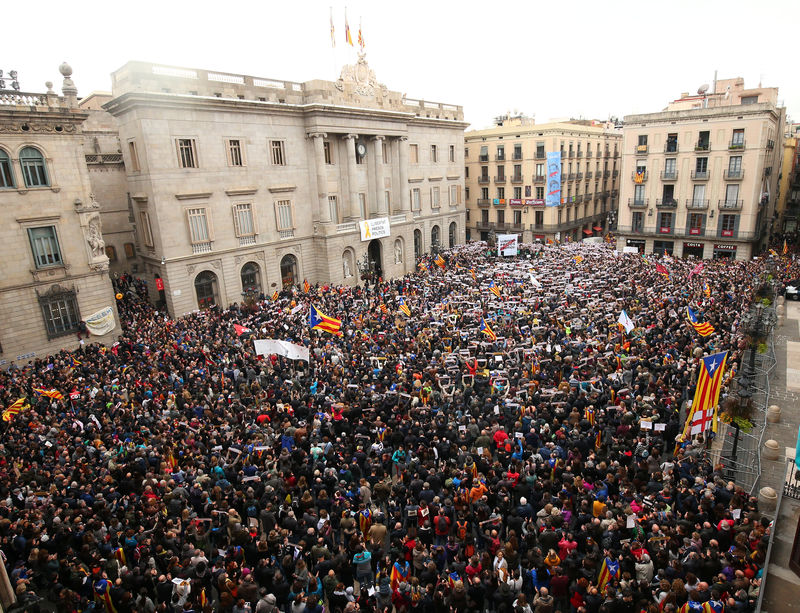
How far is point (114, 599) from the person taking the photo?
9422 millimetres

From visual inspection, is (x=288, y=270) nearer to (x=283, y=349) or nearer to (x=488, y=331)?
(x=283, y=349)

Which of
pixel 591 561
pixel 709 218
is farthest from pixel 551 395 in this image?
pixel 709 218

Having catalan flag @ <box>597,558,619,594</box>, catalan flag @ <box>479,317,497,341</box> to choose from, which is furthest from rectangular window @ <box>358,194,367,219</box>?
catalan flag @ <box>597,558,619,594</box>

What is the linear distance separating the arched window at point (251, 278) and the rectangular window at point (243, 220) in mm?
2195

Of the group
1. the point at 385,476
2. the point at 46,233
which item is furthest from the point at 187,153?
the point at 385,476

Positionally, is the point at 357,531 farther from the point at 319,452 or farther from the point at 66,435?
the point at 66,435

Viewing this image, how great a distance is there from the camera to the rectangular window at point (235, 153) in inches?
1256

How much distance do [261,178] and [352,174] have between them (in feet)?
25.0

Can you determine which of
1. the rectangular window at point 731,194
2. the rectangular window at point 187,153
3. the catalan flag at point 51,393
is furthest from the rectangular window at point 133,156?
the rectangular window at point 731,194

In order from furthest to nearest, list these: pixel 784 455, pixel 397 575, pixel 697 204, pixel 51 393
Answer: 1. pixel 697 204
2. pixel 51 393
3. pixel 784 455
4. pixel 397 575

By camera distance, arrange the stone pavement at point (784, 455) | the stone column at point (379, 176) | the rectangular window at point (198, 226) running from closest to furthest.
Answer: the stone pavement at point (784, 455) → the rectangular window at point (198, 226) → the stone column at point (379, 176)

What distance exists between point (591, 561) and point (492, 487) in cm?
280

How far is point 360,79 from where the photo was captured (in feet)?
126

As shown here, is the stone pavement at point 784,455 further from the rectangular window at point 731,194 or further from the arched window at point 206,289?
the arched window at point 206,289
